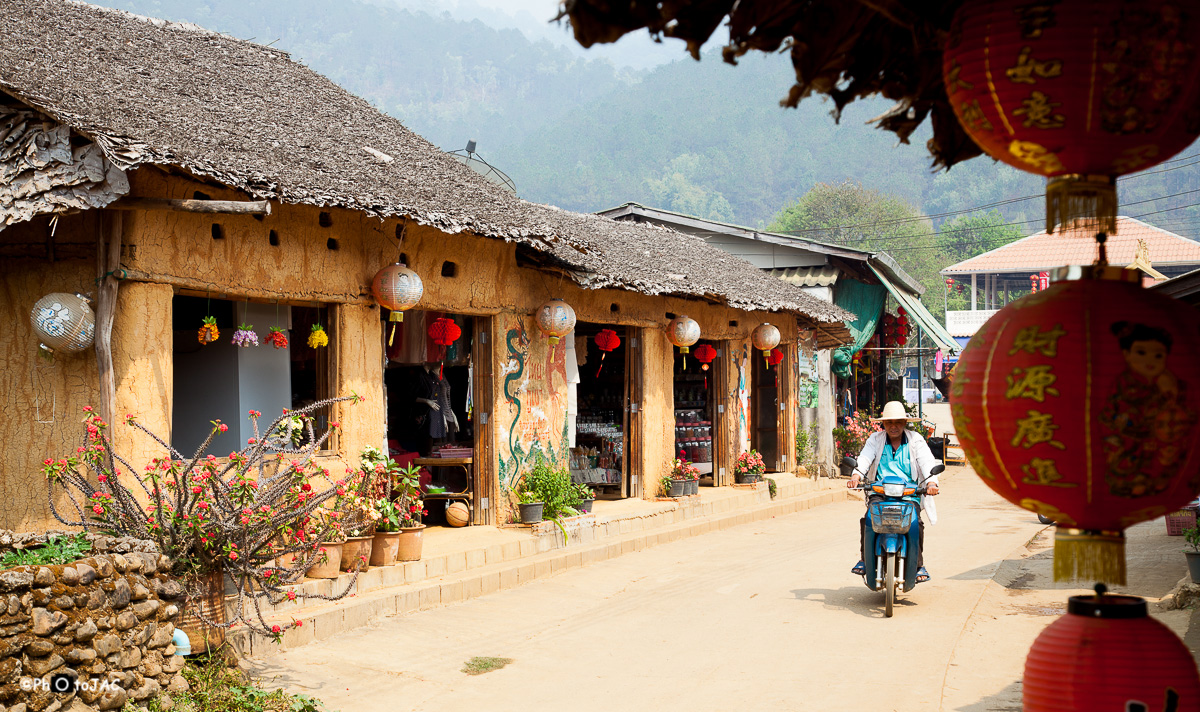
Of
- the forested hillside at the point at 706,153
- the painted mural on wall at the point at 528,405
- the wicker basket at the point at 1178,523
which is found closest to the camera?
the wicker basket at the point at 1178,523

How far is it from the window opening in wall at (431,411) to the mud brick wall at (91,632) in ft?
17.1

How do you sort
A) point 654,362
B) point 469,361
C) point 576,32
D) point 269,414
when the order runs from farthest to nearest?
point 654,362, point 469,361, point 269,414, point 576,32

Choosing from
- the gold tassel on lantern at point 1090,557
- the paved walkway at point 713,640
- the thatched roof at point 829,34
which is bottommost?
the paved walkway at point 713,640

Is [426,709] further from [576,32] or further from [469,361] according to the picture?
[469,361]

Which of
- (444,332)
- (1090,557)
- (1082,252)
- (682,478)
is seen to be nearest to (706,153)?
(1082,252)

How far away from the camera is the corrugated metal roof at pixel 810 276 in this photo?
21.5 metres

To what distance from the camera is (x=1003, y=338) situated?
2.84 m

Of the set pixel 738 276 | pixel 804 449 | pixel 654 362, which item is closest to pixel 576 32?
pixel 654 362

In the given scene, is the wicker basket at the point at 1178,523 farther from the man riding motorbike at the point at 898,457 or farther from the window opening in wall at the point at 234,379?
the window opening in wall at the point at 234,379

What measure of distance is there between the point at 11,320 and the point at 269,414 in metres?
2.57

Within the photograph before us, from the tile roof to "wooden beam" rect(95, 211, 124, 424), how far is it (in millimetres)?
29708

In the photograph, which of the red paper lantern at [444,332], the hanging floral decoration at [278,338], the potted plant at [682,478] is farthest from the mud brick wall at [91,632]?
the potted plant at [682,478]

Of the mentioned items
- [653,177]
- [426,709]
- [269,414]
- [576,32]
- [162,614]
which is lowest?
[426,709]

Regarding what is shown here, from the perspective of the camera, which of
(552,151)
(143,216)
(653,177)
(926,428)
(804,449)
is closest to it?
(143,216)
